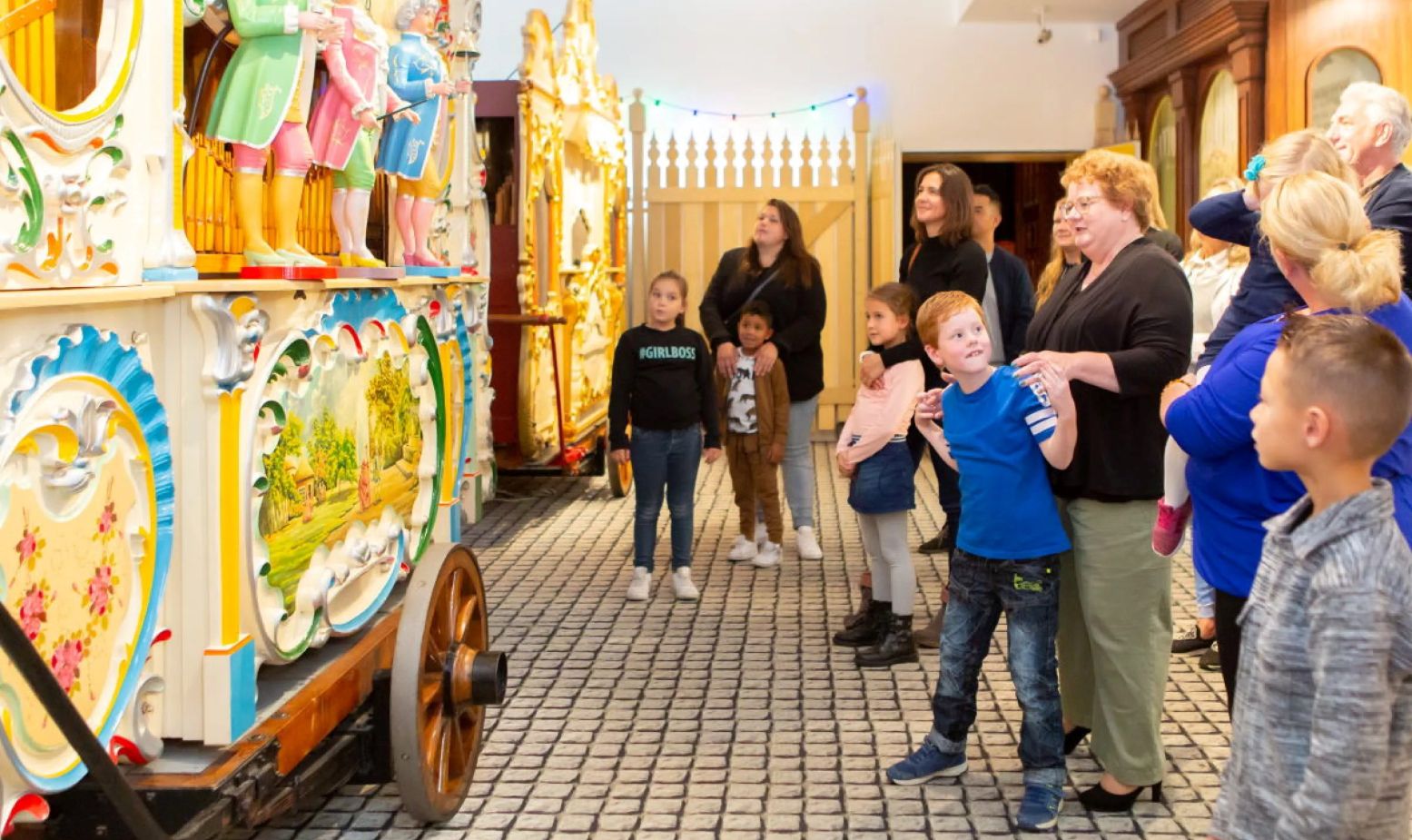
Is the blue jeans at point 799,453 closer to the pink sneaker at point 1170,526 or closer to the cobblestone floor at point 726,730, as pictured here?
the cobblestone floor at point 726,730

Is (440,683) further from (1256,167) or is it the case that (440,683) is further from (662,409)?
(662,409)

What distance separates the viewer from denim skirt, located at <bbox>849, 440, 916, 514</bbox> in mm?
4738

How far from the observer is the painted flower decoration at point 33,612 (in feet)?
6.35

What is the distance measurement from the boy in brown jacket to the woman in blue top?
326 cm

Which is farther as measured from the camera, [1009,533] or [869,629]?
[869,629]

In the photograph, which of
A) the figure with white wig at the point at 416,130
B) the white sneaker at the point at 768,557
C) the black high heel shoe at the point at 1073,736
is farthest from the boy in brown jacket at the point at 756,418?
the black high heel shoe at the point at 1073,736

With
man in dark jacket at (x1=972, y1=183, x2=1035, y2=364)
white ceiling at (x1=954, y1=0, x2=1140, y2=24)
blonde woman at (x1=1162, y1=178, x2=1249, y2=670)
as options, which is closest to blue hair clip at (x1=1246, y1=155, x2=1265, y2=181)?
blonde woman at (x1=1162, y1=178, x2=1249, y2=670)

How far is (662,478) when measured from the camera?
561 cm

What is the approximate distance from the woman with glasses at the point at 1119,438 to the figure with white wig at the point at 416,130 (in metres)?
1.45

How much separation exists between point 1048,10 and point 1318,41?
345cm

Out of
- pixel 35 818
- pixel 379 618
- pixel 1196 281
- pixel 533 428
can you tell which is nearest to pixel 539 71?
pixel 533 428

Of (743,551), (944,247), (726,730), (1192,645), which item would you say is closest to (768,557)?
(743,551)

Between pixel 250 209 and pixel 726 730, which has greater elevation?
pixel 250 209

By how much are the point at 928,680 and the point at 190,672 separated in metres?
2.64
